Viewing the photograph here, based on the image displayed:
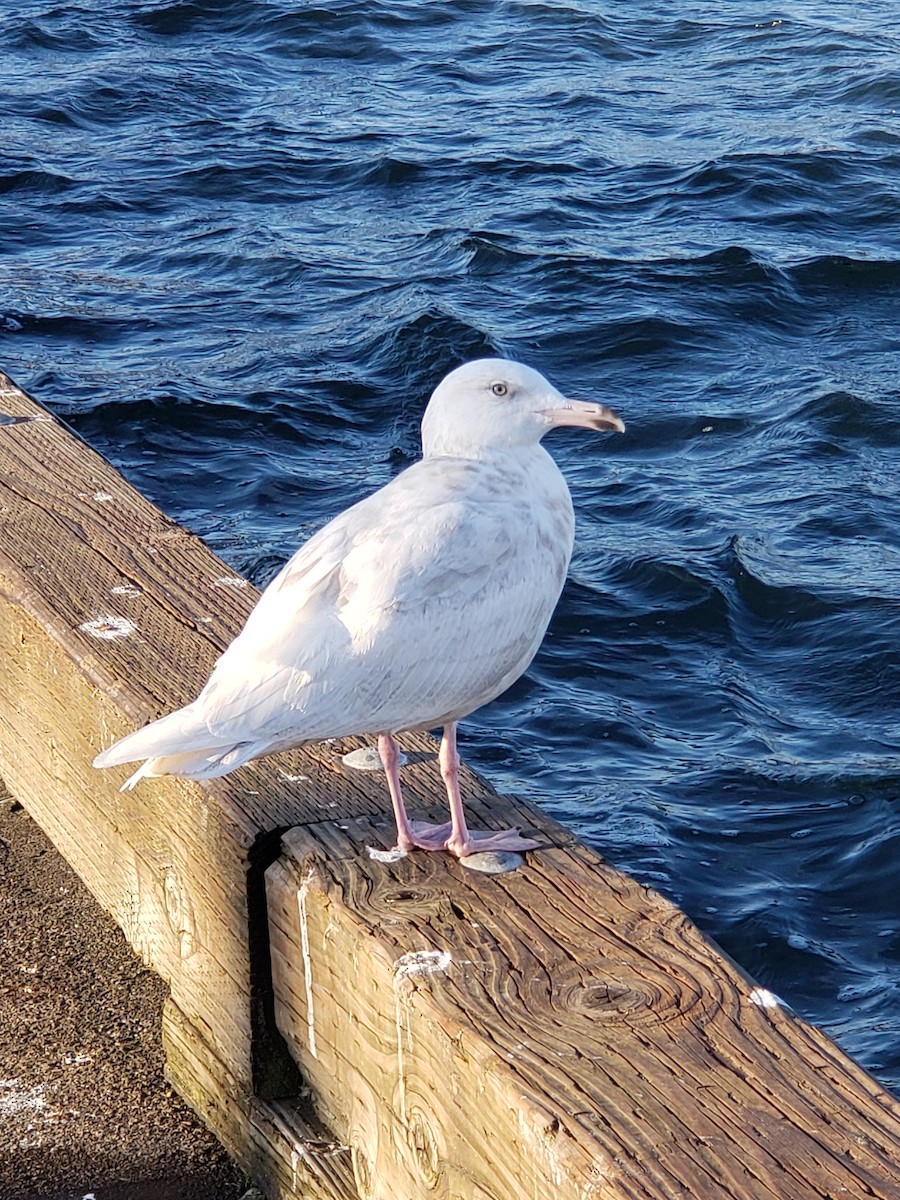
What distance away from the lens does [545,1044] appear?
7.23 ft

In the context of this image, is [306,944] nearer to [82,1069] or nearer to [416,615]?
[416,615]

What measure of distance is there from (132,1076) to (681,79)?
9.97 metres

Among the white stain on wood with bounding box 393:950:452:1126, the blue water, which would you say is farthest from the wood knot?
the blue water

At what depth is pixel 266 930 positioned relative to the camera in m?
2.70

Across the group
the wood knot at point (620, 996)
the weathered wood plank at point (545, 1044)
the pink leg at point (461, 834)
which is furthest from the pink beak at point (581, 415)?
the wood knot at point (620, 996)

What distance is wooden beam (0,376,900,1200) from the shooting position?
2062 millimetres

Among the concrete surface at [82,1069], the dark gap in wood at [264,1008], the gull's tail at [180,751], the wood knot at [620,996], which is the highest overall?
the gull's tail at [180,751]

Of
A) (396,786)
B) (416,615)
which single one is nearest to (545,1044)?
(396,786)

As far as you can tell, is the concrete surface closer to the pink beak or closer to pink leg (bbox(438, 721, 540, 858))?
pink leg (bbox(438, 721, 540, 858))

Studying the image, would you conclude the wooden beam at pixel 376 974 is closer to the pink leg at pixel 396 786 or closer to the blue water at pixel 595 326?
the pink leg at pixel 396 786

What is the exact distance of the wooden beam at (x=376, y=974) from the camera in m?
2.06

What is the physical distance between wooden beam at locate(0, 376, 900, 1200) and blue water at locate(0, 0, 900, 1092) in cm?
195

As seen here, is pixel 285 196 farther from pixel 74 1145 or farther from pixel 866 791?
pixel 74 1145

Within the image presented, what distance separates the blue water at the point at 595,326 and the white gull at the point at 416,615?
6.44 ft
